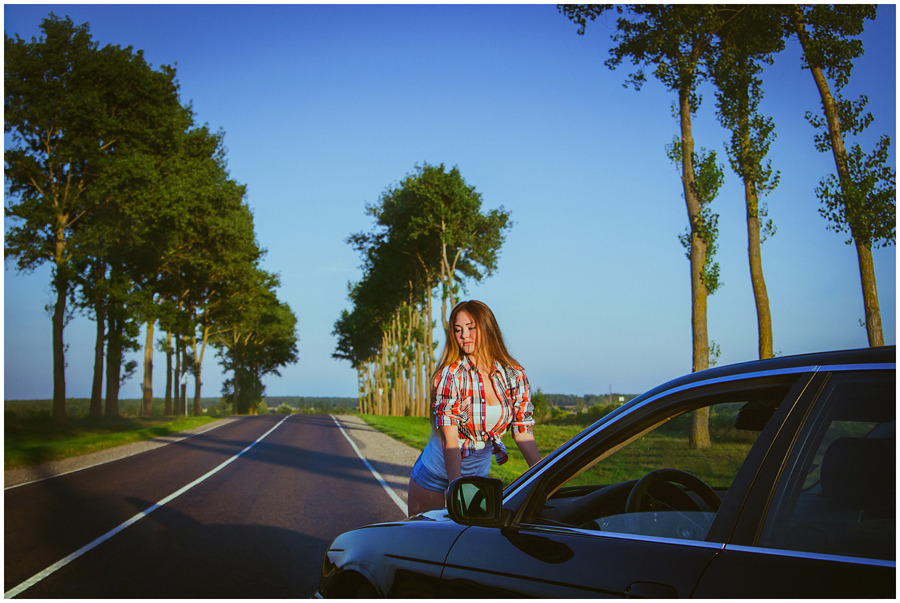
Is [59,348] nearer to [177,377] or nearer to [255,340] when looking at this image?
[177,377]

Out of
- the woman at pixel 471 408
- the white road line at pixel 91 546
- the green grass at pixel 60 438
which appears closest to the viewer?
the woman at pixel 471 408

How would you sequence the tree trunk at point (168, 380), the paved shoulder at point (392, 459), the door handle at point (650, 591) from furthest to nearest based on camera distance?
the tree trunk at point (168, 380), the paved shoulder at point (392, 459), the door handle at point (650, 591)

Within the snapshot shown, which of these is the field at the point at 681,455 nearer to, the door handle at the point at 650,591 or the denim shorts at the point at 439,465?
the door handle at the point at 650,591

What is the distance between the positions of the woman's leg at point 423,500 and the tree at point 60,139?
86.7ft

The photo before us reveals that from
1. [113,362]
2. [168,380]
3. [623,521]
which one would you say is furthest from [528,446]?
[168,380]

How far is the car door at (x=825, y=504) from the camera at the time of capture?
1.50 metres

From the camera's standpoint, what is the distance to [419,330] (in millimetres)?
56250

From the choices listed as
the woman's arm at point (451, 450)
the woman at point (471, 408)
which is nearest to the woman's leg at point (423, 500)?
the woman at point (471, 408)

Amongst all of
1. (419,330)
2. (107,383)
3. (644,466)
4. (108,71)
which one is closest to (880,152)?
(644,466)

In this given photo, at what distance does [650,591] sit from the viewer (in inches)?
68.4

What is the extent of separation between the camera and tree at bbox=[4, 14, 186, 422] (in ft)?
85.2

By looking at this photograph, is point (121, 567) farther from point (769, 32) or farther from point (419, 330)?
point (419, 330)

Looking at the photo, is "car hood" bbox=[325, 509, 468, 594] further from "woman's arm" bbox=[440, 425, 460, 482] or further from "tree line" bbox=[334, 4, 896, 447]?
"tree line" bbox=[334, 4, 896, 447]

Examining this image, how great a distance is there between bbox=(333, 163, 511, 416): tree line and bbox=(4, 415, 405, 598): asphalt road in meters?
22.7
